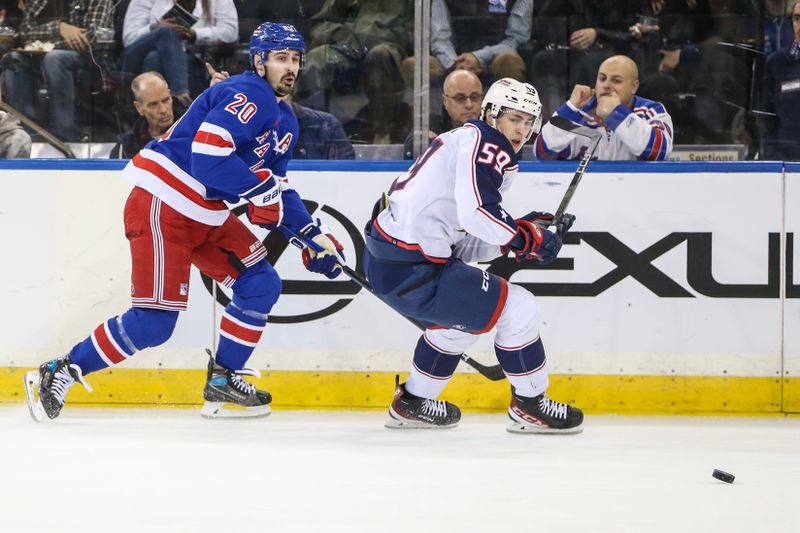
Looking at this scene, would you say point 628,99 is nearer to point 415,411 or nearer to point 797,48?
point 797,48

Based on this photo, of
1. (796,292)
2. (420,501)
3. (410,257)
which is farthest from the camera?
(796,292)

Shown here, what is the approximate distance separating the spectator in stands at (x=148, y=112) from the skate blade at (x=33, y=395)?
1.00 metres

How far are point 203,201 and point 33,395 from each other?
84 centimetres

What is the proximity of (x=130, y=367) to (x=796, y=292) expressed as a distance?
2395mm

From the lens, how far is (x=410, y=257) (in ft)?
11.9

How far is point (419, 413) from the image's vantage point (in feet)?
12.7

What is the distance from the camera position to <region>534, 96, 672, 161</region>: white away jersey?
4.25 meters

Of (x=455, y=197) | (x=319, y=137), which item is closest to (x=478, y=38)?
(x=319, y=137)

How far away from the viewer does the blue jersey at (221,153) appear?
12.0 feet

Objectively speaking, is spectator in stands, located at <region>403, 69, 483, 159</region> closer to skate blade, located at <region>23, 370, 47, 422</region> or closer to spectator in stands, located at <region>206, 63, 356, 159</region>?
spectator in stands, located at <region>206, 63, 356, 159</region>

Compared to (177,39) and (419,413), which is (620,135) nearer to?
(419,413)

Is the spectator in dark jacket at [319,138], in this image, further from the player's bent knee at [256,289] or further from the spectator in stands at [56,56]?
the spectator in stands at [56,56]

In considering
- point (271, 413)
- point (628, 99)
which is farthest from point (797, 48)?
point (271, 413)

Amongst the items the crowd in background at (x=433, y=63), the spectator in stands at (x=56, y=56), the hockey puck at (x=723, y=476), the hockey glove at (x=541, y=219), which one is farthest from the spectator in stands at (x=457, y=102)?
the hockey puck at (x=723, y=476)
